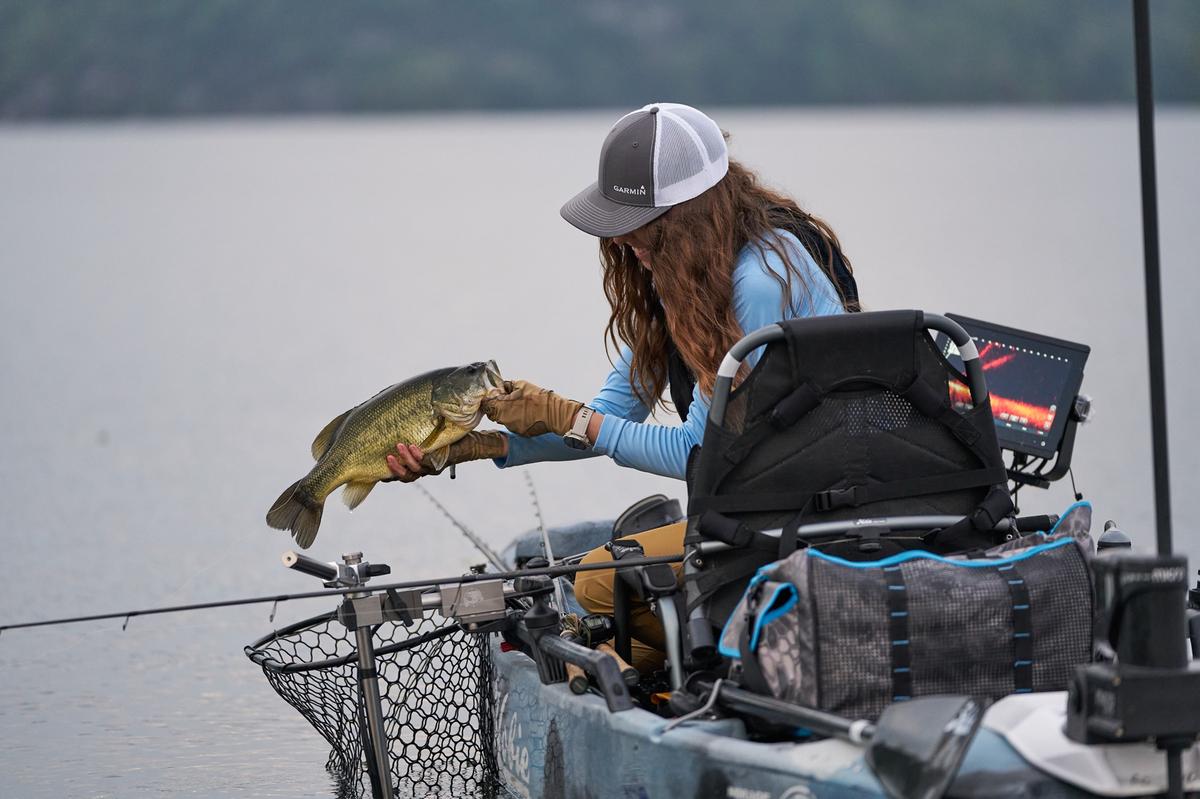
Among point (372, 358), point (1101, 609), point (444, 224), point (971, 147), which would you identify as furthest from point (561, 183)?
point (1101, 609)

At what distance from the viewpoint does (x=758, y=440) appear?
154 inches

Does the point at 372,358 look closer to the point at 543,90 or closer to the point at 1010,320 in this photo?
the point at 1010,320

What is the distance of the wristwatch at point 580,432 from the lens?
4.50 m

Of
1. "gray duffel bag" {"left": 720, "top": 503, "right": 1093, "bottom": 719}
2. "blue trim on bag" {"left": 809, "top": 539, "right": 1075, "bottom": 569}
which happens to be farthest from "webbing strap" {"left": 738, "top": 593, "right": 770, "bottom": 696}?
"blue trim on bag" {"left": 809, "top": 539, "right": 1075, "bottom": 569}

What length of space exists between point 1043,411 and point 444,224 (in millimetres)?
26120

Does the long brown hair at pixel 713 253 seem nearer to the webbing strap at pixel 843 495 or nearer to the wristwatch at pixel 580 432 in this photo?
Answer: the wristwatch at pixel 580 432

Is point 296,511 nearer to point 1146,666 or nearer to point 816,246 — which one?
point 816,246

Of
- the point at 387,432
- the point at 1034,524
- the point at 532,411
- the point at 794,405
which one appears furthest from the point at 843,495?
the point at 387,432

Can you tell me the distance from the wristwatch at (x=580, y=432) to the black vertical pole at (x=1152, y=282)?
1.54 metres

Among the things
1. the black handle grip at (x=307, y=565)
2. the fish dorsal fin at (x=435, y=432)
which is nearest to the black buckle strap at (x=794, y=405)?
the fish dorsal fin at (x=435, y=432)

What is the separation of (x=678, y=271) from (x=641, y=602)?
2.96ft

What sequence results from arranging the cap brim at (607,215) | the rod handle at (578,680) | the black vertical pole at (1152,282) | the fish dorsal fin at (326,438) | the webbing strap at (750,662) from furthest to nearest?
the fish dorsal fin at (326,438) < the cap brim at (607,215) < the rod handle at (578,680) < the webbing strap at (750,662) < the black vertical pole at (1152,282)

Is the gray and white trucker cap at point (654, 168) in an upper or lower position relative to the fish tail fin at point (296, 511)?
upper

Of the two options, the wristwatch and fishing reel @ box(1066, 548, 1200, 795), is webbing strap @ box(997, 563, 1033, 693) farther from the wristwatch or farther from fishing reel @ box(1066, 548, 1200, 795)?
the wristwatch
